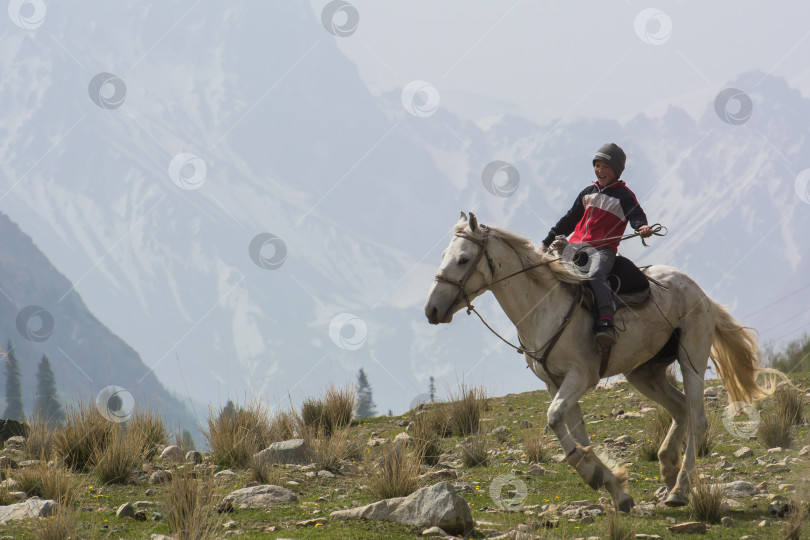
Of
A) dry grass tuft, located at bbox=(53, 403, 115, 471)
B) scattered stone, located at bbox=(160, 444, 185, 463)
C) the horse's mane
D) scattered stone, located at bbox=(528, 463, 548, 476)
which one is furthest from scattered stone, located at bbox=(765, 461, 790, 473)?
dry grass tuft, located at bbox=(53, 403, 115, 471)

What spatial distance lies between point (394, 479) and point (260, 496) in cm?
128

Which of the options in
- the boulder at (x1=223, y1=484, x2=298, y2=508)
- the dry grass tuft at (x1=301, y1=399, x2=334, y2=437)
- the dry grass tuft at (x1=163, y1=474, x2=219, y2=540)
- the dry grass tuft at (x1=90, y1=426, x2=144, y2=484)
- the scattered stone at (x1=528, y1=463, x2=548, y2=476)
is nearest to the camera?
the dry grass tuft at (x1=163, y1=474, x2=219, y2=540)

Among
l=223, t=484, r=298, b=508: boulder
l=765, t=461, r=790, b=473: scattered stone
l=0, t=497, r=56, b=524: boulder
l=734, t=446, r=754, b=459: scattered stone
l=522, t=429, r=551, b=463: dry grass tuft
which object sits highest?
l=522, t=429, r=551, b=463: dry grass tuft

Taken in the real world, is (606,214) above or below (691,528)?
above

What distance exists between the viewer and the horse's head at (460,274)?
689cm

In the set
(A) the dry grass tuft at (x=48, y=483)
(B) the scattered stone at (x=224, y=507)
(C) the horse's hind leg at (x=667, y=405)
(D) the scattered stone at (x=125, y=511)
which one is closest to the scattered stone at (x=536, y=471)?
(C) the horse's hind leg at (x=667, y=405)

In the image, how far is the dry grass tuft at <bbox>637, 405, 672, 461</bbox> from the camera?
32.6 feet

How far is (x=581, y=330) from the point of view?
7.45 m

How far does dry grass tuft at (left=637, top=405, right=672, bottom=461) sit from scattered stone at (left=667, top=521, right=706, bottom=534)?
3.52 m

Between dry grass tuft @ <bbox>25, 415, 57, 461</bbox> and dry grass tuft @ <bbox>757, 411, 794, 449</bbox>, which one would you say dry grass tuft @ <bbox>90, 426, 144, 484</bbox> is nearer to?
dry grass tuft @ <bbox>25, 415, 57, 461</bbox>

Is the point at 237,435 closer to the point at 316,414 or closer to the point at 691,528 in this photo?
the point at 316,414

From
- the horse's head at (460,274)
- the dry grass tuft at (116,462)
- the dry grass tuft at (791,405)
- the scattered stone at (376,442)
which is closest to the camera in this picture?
the horse's head at (460,274)

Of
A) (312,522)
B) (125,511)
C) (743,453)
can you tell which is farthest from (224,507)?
(743,453)

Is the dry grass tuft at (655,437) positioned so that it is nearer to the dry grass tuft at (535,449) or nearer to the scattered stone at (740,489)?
the dry grass tuft at (535,449)
